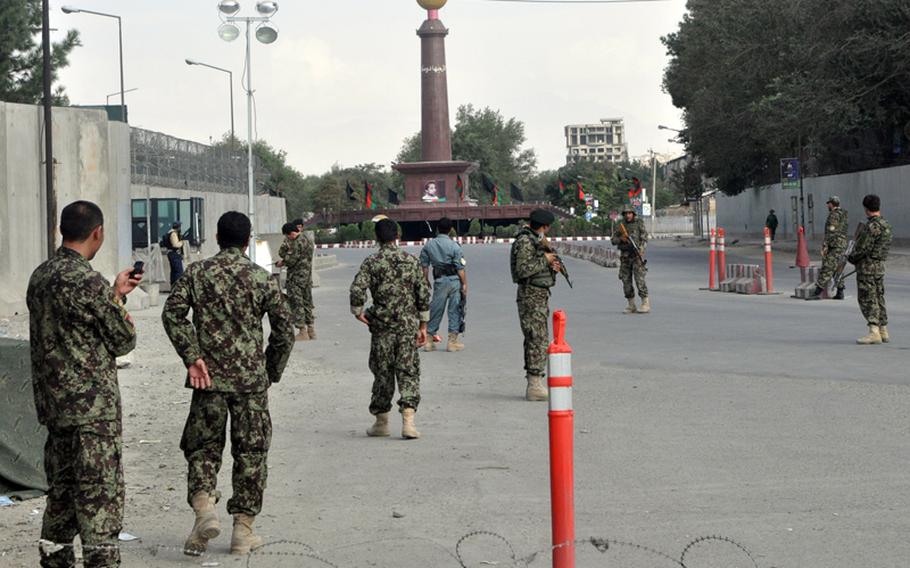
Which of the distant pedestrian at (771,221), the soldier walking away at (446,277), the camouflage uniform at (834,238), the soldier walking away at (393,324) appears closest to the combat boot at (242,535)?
the soldier walking away at (393,324)

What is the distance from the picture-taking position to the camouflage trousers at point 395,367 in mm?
10367

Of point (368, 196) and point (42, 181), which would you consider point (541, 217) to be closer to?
point (42, 181)

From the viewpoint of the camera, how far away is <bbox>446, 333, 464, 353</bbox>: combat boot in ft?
57.8

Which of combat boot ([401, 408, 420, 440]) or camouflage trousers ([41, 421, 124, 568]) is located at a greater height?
camouflage trousers ([41, 421, 124, 568])

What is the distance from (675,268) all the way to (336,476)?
107 ft

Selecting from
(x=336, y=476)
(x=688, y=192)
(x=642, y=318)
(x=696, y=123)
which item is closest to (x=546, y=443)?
(x=336, y=476)

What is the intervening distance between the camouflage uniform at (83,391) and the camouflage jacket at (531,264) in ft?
23.3

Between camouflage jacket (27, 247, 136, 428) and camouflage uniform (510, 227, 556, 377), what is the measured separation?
686 cm

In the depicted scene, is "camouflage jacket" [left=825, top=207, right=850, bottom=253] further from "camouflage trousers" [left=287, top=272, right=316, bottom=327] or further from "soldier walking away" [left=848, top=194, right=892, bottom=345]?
"camouflage trousers" [left=287, top=272, right=316, bottom=327]

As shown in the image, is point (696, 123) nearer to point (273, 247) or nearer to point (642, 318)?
point (273, 247)

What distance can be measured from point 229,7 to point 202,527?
28.6 m

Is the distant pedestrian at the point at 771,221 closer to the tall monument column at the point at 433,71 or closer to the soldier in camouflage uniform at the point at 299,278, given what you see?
the tall monument column at the point at 433,71

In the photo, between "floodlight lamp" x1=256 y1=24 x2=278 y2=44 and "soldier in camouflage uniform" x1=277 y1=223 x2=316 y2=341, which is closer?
"soldier in camouflage uniform" x1=277 y1=223 x2=316 y2=341

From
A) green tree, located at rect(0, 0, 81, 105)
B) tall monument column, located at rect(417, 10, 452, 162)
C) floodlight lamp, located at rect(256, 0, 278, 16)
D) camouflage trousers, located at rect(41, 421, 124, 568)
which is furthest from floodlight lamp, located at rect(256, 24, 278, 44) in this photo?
tall monument column, located at rect(417, 10, 452, 162)
